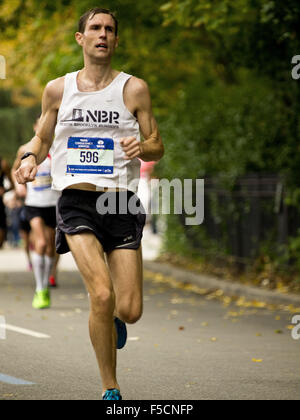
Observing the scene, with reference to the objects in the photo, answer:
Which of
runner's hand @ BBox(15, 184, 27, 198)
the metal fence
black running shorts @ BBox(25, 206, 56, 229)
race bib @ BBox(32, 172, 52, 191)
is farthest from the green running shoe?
the metal fence

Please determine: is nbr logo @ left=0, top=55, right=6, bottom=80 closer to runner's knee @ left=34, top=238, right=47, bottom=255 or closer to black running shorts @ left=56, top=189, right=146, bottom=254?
runner's knee @ left=34, top=238, right=47, bottom=255

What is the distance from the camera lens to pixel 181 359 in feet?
28.0

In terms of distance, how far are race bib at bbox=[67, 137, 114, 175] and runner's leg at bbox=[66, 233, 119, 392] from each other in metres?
0.50

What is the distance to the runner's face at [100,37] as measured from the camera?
6.38 metres

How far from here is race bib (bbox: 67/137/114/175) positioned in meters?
6.32

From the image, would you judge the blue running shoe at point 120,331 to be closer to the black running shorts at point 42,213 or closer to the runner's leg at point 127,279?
the runner's leg at point 127,279

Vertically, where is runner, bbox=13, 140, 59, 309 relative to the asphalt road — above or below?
above

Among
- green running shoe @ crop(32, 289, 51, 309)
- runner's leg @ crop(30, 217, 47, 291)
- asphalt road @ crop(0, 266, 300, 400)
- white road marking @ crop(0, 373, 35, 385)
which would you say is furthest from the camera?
runner's leg @ crop(30, 217, 47, 291)

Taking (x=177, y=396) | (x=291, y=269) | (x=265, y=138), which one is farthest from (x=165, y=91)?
(x=177, y=396)

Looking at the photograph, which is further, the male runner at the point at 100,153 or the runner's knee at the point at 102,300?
the male runner at the point at 100,153

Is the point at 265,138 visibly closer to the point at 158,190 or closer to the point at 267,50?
the point at 267,50

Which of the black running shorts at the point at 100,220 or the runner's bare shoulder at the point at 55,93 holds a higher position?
the runner's bare shoulder at the point at 55,93

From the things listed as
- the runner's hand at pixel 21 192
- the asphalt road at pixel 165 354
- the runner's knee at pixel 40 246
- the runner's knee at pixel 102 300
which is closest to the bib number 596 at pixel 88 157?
the runner's knee at pixel 102 300

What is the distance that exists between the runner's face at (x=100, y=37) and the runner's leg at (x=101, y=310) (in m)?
1.18
